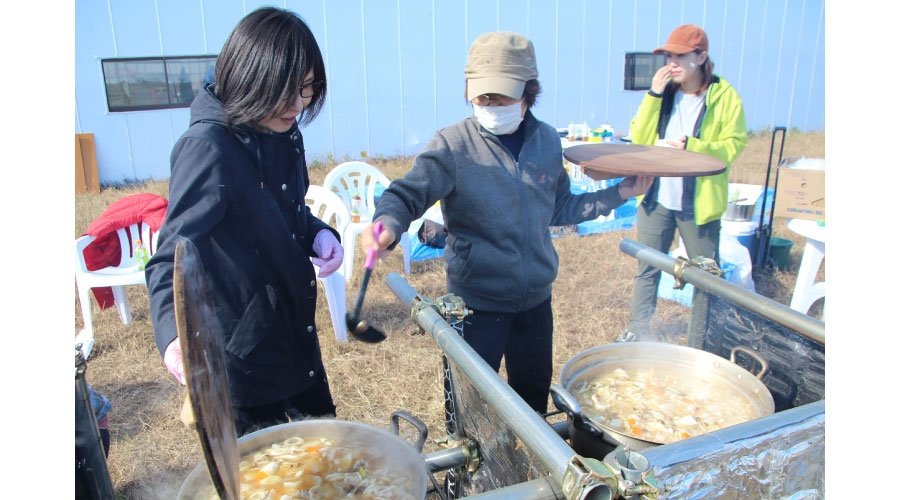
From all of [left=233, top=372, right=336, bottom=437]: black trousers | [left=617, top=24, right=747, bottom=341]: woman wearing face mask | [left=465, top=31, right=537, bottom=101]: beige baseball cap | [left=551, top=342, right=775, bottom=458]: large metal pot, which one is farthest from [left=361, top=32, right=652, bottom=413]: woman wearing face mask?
[left=617, top=24, right=747, bottom=341]: woman wearing face mask

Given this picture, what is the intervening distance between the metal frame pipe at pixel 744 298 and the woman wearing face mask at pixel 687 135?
1198 mm

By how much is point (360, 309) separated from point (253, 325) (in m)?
0.32

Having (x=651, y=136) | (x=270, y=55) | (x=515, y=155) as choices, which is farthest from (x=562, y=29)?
(x=270, y=55)

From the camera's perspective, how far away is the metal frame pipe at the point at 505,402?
958 mm

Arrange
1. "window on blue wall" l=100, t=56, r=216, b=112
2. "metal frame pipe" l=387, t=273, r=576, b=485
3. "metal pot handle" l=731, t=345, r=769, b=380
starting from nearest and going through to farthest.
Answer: "metal frame pipe" l=387, t=273, r=576, b=485, "metal pot handle" l=731, t=345, r=769, b=380, "window on blue wall" l=100, t=56, r=216, b=112

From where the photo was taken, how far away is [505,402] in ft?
3.66

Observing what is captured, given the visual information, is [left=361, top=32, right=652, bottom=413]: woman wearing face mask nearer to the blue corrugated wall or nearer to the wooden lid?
the wooden lid

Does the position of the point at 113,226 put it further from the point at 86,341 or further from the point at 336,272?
the point at 336,272

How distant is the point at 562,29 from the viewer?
1020 centimetres

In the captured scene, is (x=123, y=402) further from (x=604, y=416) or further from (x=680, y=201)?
(x=680, y=201)

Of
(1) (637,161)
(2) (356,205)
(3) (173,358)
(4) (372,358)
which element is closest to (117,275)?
(4) (372,358)

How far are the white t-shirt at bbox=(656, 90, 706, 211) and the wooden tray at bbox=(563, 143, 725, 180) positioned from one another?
1154 millimetres

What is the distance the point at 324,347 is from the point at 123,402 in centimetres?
127

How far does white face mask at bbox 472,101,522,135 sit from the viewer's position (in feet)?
6.77
